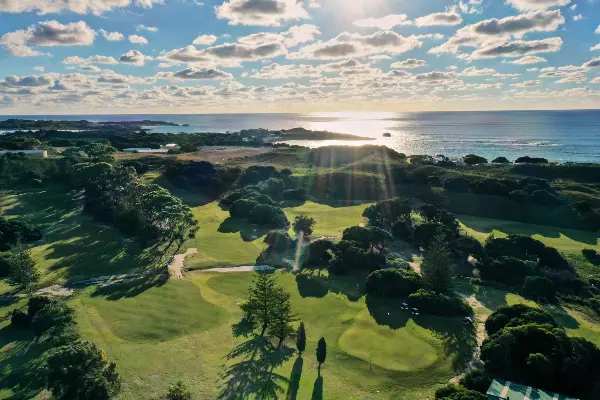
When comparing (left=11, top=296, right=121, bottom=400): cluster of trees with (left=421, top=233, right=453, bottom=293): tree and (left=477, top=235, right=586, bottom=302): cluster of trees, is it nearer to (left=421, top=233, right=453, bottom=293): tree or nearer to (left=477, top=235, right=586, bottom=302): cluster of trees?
(left=421, top=233, right=453, bottom=293): tree

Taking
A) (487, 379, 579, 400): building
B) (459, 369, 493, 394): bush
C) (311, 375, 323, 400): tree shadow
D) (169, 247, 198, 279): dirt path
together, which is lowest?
(169, 247, 198, 279): dirt path

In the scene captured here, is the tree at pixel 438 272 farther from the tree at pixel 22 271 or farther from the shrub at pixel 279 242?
the tree at pixel 22 271

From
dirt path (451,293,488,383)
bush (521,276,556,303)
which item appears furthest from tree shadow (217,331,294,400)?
bush (521,276,556,303)

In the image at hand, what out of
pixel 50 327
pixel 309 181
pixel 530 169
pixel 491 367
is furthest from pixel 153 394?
pixel 530 169

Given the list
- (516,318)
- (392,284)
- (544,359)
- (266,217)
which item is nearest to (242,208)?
(266,217)

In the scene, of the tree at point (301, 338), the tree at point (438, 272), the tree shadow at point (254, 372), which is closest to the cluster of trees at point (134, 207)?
the tree shadow at point (254, 372)

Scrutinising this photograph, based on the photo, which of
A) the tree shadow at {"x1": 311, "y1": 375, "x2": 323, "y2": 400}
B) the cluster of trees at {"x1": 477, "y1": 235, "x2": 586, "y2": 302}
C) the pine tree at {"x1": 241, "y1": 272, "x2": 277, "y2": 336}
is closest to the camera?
the tree shadow at {"x1": 311, "y1": 375, "x2": 323, "y2": 400}

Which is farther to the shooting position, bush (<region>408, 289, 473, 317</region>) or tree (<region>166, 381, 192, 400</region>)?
bush (<region>408, 289, 473, 317</region>)
